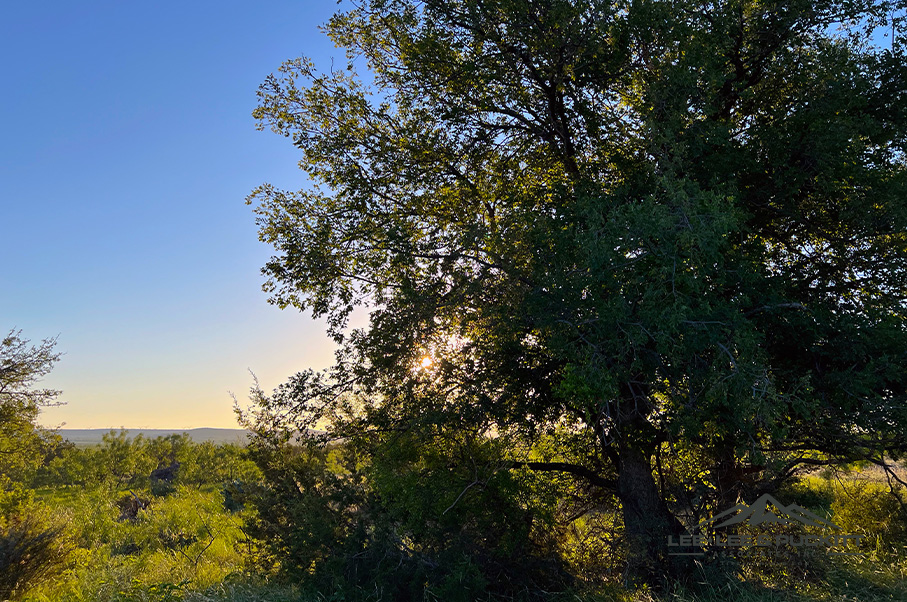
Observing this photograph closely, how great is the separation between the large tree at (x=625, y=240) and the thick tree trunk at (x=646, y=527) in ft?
0.15

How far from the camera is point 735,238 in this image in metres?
9.23

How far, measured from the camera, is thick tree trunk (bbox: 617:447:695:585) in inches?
348

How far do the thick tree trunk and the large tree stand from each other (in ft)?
0.15

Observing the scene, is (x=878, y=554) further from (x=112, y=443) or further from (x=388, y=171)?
(x=112, y=443)

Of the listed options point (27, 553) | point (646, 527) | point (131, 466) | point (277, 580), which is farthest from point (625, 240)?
point (131, 466)

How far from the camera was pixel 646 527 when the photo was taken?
9055 millimetres

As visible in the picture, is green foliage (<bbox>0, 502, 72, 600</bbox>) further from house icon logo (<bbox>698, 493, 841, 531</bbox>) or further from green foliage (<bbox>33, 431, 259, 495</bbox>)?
green foliage (<bbox>33, 431, 259, 495</bbox>)

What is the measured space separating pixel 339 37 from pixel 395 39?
4.83 ft

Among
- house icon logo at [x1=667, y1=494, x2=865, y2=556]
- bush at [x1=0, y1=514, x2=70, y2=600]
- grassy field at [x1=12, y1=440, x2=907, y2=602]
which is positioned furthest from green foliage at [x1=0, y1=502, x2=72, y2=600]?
house icon logo at [x1=667, y1=494, x2=865, y2=556]

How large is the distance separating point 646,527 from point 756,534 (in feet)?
6.45

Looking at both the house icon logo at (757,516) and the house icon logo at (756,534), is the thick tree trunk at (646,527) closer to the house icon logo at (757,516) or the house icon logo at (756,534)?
the house icon logo at (756,534)

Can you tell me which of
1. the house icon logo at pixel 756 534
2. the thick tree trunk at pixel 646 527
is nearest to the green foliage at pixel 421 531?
the thick tree trunk at pixel 646 527

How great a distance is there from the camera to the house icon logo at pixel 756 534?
904 centimetres

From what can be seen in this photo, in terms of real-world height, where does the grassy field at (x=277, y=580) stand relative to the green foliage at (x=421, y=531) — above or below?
below
